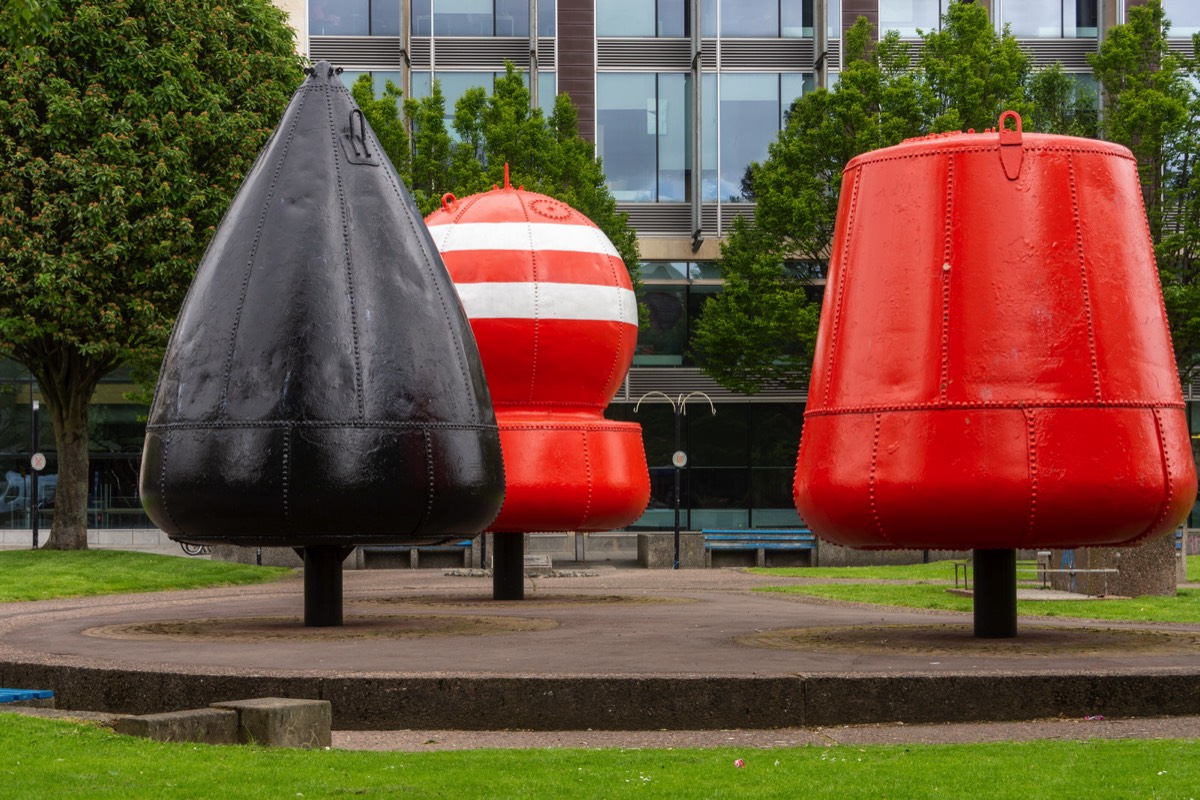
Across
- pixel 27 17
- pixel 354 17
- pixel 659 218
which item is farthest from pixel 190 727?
pixel 354 17

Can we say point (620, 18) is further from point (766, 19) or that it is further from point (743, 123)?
point (743, 123)

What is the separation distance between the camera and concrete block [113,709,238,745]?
8961 millimetres

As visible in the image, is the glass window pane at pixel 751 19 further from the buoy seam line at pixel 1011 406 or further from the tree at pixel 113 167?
the buoy seam line at pixel 1011 406

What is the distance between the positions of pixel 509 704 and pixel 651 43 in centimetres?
3963

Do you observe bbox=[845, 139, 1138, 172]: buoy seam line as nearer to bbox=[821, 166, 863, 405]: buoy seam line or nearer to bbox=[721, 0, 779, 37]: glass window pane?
bbox=[821, 166, 863, 405]: buoy seam line

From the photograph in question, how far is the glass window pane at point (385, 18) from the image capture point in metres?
47.1

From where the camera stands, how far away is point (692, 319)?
47906 millimetres

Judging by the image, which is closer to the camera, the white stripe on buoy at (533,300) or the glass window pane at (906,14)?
the white stripe on buoy at (533,300)

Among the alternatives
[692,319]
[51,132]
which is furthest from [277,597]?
[692,319]

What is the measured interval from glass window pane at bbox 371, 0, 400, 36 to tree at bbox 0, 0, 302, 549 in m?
16.6

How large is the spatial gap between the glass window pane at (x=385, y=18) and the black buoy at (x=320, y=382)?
3392 centimetres

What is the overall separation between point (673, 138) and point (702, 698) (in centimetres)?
3888

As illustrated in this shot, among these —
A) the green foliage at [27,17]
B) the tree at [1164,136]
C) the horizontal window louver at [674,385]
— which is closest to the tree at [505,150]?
the horizontal window louver at [674,385]

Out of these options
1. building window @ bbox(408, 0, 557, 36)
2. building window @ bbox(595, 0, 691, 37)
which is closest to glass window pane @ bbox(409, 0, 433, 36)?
building window @ bbox(408, 0, 557, 36)
